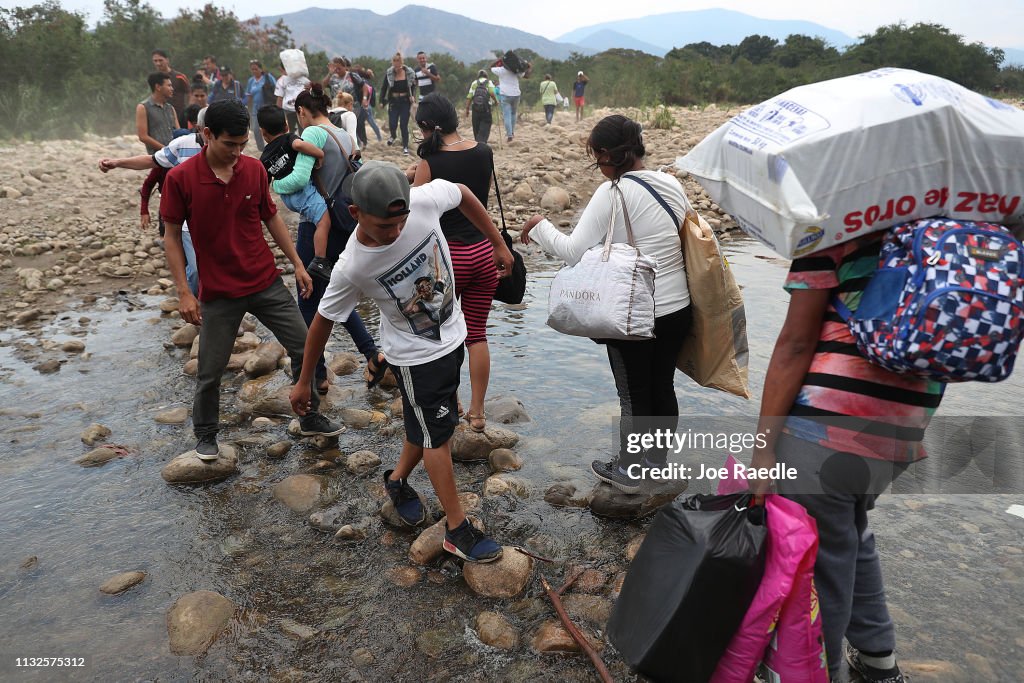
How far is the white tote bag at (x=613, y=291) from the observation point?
9.56 ft

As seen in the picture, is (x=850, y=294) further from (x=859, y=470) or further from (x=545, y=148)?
Answer: (x=545, y=148)

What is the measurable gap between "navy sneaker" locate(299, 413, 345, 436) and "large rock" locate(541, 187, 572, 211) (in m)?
7.34

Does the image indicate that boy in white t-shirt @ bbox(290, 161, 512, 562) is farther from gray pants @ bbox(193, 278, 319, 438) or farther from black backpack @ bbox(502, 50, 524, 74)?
black backpack @ bbox(502, 50, 524, 74)

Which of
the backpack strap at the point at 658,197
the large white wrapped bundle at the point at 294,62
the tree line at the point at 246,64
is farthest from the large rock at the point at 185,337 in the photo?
the tree line at the point at 246,64

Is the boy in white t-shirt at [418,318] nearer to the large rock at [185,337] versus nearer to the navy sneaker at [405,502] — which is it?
the navy sneaker at [405,502]

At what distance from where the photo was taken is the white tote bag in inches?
115

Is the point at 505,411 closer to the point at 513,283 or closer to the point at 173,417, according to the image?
the point at 513,283

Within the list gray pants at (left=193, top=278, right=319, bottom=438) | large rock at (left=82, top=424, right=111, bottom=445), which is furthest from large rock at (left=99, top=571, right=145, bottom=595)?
large rock at (left=82, top=424, right=111, bottom=445)

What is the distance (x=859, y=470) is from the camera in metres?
1.84

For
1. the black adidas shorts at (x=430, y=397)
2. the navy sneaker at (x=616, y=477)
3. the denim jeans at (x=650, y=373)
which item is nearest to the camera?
the black adidas shorts at (x=430, y=397)

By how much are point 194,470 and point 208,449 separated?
5.3 inches

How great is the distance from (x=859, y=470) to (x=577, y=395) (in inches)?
126

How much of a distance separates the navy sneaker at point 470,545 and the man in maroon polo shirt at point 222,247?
170 centimetres

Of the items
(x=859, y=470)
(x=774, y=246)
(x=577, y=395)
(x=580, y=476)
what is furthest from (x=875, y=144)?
(x=577, y=395)
